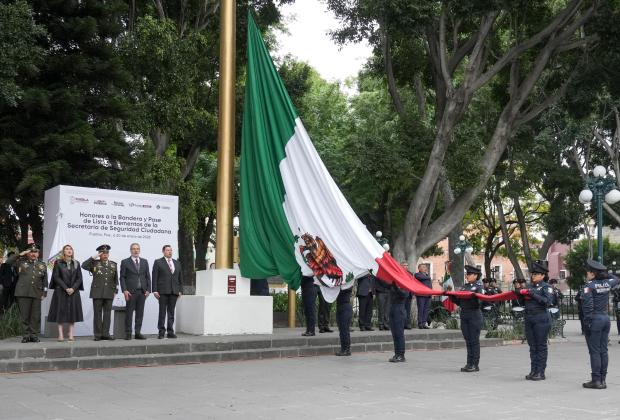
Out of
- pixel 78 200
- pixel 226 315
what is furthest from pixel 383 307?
pixel 78 200

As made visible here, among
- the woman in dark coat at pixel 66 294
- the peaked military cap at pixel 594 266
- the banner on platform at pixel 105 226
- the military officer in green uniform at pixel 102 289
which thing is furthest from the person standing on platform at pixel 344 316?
the woman in dark coat at pixel 66 294

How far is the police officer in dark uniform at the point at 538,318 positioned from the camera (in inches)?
437

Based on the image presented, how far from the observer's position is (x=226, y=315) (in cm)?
1509

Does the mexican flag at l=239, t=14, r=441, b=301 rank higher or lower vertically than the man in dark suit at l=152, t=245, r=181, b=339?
higher

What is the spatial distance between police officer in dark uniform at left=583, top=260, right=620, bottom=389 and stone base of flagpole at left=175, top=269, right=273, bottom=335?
6660 millimetres

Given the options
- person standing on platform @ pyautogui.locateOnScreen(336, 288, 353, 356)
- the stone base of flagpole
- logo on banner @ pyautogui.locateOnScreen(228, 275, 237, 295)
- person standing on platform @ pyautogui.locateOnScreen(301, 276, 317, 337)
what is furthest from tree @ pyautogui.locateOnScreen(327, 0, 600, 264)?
person standing on platform @ pyautogui.locateOnScreen(336, 288, 353, 356)

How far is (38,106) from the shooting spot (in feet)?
57.2

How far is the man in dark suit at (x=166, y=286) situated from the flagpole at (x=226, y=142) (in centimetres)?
131

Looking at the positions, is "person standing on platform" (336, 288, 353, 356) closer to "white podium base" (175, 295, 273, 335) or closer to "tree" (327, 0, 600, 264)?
"white podium base" (175, 295, 273, 335)

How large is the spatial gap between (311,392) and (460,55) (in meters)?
14.2

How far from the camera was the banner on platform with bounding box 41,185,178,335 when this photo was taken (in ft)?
47.8

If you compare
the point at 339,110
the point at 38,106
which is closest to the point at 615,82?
the point at 38,106

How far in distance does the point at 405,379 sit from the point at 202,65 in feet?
46.8

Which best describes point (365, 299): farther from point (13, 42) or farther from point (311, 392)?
point (13, 42)
